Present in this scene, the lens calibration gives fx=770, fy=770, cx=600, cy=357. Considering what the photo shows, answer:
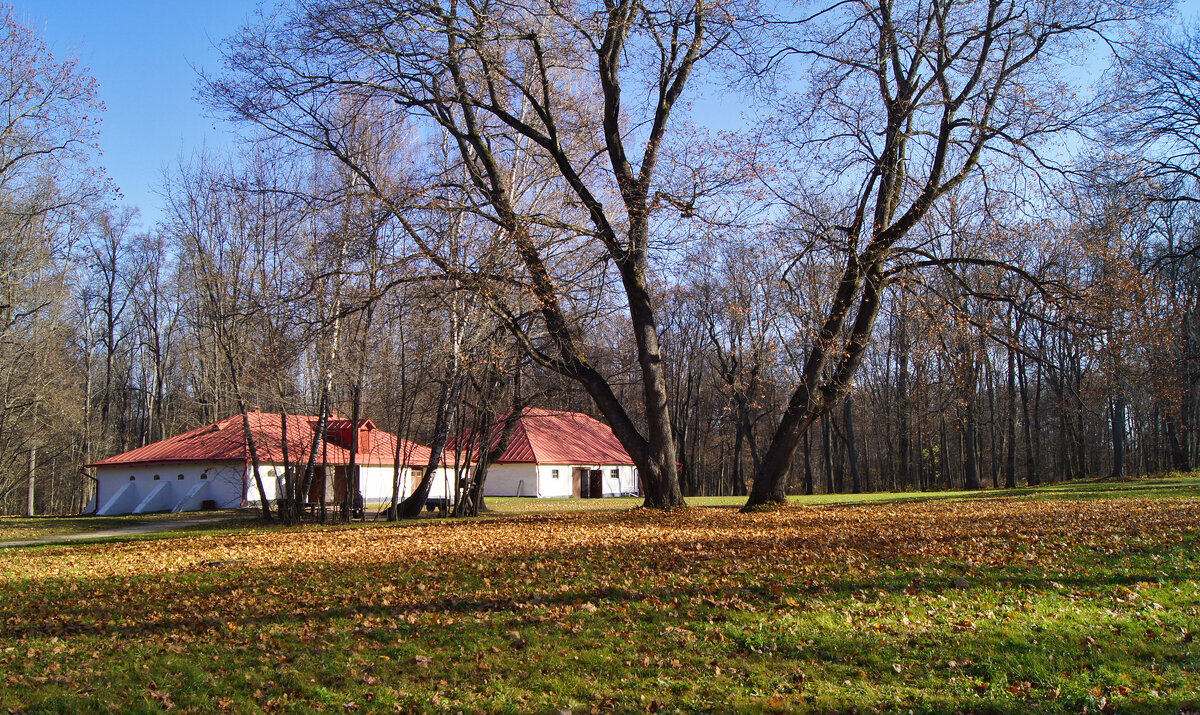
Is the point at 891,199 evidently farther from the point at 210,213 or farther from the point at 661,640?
the point at 210,213

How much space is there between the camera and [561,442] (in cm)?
4744

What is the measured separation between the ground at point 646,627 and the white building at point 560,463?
108 feet

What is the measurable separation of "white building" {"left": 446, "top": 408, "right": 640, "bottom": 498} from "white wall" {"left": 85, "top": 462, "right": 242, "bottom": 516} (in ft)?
34.6

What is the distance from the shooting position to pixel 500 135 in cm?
1681

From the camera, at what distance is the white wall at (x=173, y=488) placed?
33.5 m

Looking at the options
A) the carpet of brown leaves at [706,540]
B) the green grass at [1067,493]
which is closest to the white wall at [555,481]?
the green grass at [1067,493]

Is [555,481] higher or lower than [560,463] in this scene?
lower

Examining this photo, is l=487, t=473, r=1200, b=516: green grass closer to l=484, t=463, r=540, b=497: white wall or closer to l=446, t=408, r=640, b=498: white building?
l=484, t=463, r=540, b=497: white wall

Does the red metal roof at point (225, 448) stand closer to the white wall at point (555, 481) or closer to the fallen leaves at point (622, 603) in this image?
the white wall at point (555, 481)

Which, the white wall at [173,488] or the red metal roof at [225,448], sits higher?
the red metal roof at [225,448]

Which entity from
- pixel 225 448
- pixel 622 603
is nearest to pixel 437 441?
pixel 225 448

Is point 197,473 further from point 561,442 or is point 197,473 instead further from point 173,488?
point 561,442

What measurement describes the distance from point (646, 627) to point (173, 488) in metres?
34.0

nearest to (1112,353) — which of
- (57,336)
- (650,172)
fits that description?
(650,172)
